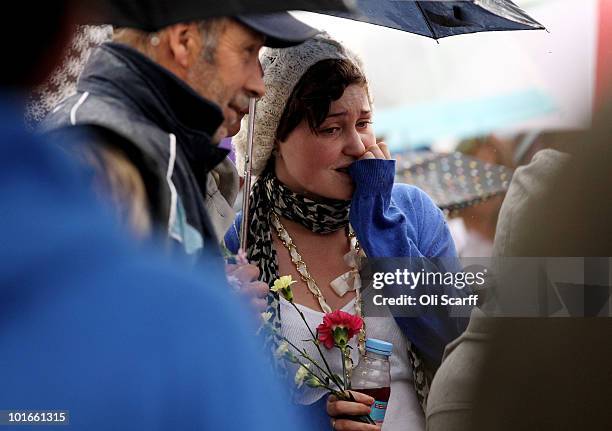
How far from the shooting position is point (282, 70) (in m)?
2.68

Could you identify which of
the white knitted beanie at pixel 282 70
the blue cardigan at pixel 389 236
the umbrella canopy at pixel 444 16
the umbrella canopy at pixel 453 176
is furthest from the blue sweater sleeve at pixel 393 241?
the umbrella canopy at pixel 444 16

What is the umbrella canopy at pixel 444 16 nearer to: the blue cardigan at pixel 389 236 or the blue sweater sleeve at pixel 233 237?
the blue cardigan at pixel 389 236

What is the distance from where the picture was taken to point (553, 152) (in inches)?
101

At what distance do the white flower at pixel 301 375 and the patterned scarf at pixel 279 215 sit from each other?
13cm

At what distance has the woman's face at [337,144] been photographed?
2668 mm

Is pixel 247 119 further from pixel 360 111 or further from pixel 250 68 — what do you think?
pixel 250 68

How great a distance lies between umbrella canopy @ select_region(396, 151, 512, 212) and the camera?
2684mm

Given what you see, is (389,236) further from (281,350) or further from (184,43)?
(184,43)

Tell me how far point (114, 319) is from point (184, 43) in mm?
1066

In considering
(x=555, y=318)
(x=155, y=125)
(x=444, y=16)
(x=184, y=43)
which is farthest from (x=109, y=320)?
(x=444, y=16)

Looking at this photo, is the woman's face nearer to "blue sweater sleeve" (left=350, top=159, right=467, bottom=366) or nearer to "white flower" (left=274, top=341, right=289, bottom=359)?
"blue sweater sleeve" (left=350, top=159, right=467, bottom=366)

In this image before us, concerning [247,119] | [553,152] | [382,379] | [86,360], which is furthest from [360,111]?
[86,360]

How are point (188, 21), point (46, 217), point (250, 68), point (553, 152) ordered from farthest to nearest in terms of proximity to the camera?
point (553, 152)
point (250, 68)
point (188, 21)
point (46, 217)

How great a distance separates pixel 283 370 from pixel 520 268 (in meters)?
0.69
